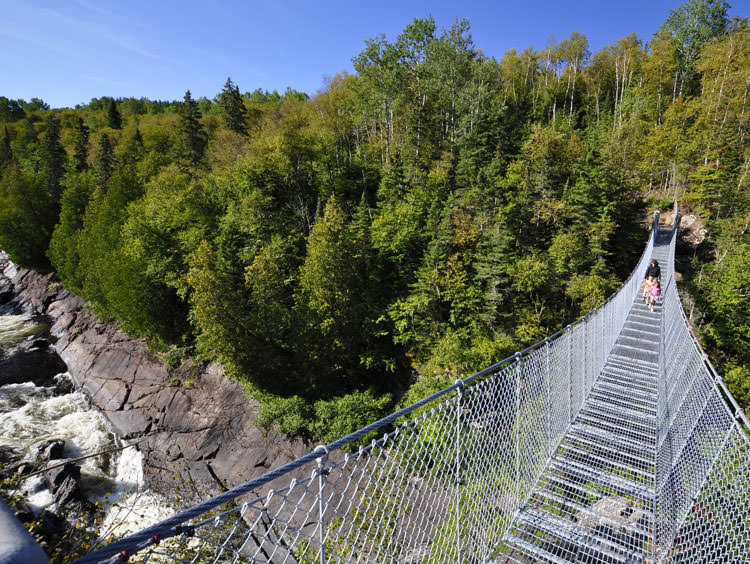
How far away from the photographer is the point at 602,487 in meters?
3.21

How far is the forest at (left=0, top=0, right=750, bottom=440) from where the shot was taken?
13281mm

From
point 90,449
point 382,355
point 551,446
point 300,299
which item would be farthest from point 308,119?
point 551,446

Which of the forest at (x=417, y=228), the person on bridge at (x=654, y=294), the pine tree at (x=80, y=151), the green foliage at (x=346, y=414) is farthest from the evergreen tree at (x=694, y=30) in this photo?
the pine tree at (x=80, y=151)

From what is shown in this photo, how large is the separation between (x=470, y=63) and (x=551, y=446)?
71.2 feet

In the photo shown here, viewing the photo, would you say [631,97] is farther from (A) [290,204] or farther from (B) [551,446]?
(B) [551,446]

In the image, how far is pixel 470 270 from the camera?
14.8 m

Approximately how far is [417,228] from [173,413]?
1284cm

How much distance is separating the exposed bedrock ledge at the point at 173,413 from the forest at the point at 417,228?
908mm

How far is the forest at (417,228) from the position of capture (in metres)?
13.3

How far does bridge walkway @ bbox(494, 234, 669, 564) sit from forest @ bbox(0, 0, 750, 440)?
8.31 meters

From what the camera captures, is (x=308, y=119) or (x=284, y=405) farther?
(x=308, y=119)

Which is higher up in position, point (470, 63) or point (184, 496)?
point (470, 63)

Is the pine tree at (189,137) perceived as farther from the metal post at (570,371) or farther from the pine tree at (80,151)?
the metal post at (570,371)

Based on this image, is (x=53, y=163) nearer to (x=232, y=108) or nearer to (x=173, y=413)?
(x=232, y=108)
